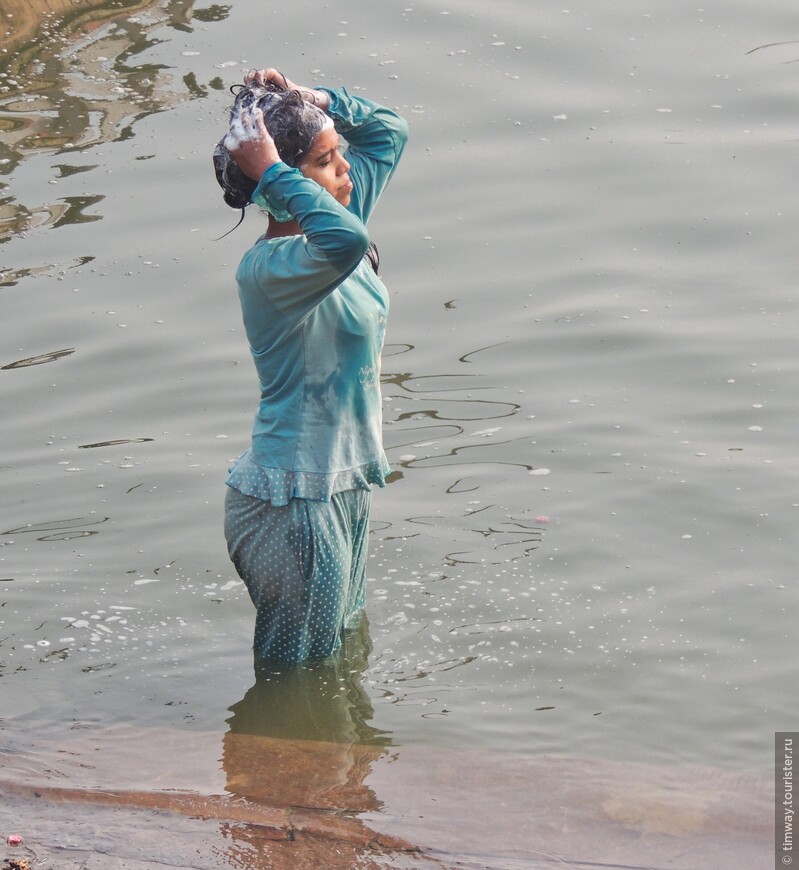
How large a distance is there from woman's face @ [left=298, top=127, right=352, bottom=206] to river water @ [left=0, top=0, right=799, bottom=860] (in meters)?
1.61

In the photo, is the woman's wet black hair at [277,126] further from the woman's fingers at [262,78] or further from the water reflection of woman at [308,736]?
the water reflection of woman at [308,736]

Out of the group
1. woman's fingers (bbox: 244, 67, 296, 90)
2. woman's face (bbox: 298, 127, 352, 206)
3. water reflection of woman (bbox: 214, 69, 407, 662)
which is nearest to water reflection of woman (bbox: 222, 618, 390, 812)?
water reflection of woman (bbox: 214, 69, 407, 662)

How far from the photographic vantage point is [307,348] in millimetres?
3645

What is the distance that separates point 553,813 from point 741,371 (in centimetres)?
309

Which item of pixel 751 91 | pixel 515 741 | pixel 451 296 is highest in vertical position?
pixel 751 91

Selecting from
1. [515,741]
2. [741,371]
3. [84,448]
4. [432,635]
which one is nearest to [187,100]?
[84,448]

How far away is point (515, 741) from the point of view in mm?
4109

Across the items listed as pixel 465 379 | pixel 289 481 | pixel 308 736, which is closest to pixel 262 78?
pixel 289 481

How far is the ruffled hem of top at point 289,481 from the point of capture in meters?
3.79

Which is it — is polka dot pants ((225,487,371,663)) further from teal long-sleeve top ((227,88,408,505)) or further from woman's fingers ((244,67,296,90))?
woman's fingers ((244,67,296,90))

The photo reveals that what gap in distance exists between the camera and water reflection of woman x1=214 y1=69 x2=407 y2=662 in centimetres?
344

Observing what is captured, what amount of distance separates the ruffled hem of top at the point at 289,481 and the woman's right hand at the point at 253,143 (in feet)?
2.77

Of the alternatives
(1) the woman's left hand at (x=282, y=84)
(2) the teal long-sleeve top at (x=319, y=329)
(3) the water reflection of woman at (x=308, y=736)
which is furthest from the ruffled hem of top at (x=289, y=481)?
(1) the woman's left hand at (x=282, y=84)

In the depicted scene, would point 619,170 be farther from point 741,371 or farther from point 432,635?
→ point 432,635
